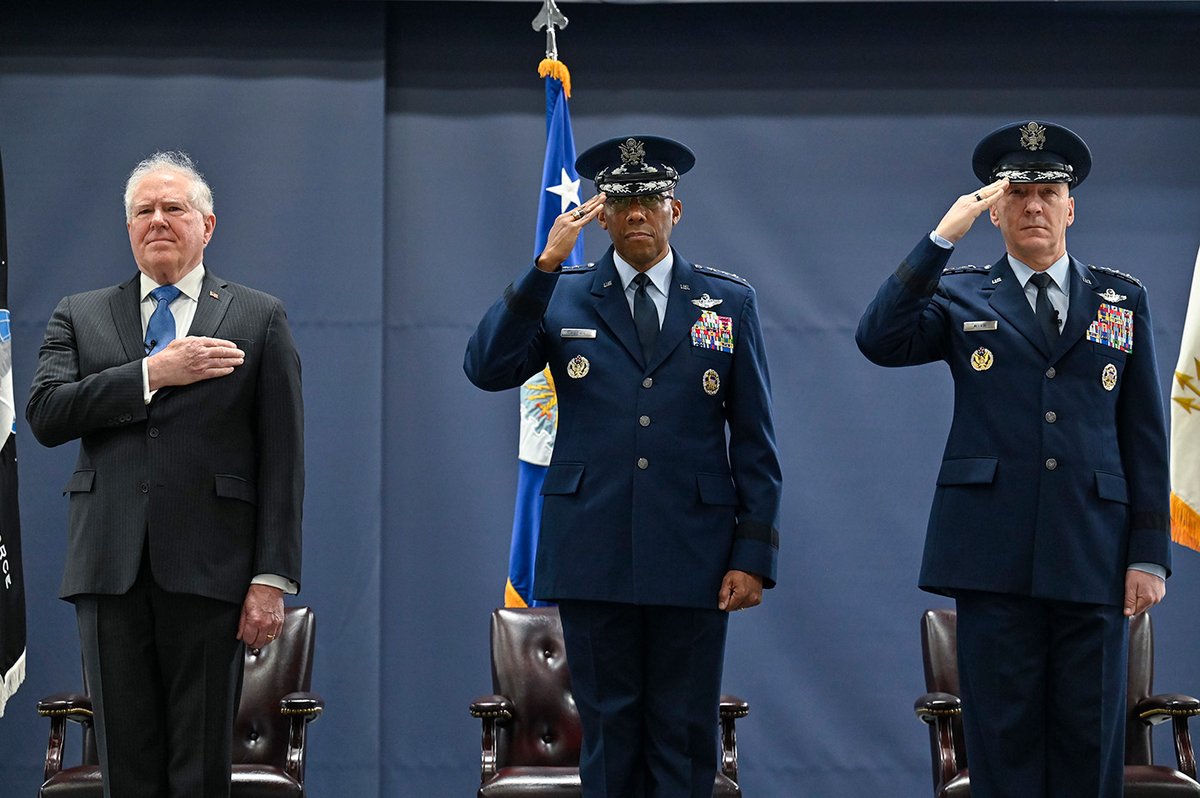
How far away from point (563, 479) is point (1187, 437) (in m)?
2.35

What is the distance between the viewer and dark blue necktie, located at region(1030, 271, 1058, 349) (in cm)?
288

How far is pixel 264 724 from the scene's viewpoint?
12.6 ft

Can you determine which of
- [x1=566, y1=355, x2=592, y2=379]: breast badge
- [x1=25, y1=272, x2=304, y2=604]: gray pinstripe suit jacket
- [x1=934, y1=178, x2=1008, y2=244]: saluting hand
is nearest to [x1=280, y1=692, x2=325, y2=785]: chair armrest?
[x1=25, y1=272, x2=304, y2=604]: gray pinstripe suit jacket

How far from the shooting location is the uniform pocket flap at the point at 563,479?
2.78m

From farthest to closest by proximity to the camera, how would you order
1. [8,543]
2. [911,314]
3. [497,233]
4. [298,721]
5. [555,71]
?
[497,233]
[555,71]
[8,543]
[298,721]
[911,314]

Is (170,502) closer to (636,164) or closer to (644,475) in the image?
(644,475)

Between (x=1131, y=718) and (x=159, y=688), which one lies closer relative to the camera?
(x=159, y=688)

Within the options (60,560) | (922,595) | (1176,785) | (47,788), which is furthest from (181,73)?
(1176,785)

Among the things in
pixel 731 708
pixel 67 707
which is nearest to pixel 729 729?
pixel 731 708

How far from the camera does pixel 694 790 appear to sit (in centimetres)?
268

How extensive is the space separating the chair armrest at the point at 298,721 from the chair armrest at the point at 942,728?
1651 millimetres

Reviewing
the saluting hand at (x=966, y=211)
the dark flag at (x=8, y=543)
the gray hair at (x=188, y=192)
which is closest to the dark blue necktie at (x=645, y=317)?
the saluting hand at (x=966, y=211)

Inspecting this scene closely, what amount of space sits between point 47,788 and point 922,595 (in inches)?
114

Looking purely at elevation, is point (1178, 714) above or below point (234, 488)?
below
